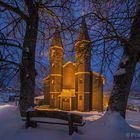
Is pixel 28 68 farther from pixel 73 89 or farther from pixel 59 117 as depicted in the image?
pixel 73 89

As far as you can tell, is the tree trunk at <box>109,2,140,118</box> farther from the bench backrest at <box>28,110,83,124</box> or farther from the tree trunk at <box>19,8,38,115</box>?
the tree trunk at <box>19,8,38,115</box>

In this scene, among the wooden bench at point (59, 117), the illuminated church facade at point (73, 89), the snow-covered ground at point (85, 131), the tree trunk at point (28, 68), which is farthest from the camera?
the illuminated church facade at point (73, 89)

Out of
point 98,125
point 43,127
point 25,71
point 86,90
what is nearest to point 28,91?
point 25,71

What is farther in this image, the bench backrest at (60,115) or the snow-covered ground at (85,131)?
the bench backrest at (60,115)

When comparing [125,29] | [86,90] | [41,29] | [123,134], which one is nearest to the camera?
[123,134]

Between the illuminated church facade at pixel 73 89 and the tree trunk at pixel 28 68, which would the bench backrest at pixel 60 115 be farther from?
the illuminated church facade at pixel 73 89

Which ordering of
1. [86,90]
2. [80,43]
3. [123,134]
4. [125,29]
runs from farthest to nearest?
[86,90] < [80,43] < [125,29] < [123,134]

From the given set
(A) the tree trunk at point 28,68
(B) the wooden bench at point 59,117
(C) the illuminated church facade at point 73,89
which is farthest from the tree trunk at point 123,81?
(C) the illuminated church facade at point 73,89

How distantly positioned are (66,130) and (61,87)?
44781 mm

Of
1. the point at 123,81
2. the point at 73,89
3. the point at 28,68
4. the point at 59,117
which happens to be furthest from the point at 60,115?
the point at 73,89

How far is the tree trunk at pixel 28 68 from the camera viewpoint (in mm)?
12047

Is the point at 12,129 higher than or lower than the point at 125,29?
lower

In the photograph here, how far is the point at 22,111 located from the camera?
11625 millimetres

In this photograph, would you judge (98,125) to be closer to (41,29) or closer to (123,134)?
(123,134)
